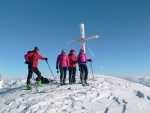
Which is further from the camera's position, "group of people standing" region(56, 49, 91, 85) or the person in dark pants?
the person in dark pants

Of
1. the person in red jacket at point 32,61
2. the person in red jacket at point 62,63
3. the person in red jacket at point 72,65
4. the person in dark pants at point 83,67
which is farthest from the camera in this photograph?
the person in red jacket at point 72,65

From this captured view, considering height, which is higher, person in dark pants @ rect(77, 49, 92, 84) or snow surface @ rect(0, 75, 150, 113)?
person in dark pants @ rect(77, 49, 92, 84)

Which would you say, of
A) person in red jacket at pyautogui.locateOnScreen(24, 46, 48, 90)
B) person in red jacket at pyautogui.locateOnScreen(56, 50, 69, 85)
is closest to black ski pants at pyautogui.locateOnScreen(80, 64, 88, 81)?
person in red jacket at pyautogui.locateOnScreen(56, 50, 69, 85)

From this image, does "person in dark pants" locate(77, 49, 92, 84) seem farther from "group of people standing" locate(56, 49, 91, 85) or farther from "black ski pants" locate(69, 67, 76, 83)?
"black ski pants" locate(69, 67, 76, 83)

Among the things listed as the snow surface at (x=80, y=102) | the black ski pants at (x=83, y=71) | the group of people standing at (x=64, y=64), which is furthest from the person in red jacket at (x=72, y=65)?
the snow surface at (x=80, y=102)

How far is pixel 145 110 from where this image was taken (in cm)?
900

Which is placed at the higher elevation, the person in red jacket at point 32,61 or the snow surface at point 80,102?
the person in red jacket at point 32,61

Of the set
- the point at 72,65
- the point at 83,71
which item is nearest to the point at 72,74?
the point at 72,65

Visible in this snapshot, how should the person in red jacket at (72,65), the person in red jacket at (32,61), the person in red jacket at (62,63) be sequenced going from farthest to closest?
the person in red jacket at (72,65)
the person in red jacket at (62,63)
the person in red jacket at (32,61)

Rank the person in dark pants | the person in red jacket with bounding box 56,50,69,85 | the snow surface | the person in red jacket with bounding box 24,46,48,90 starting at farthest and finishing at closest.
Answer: the person in dark pants → the person in red jacket with bounding box 56,50,69,85 → the person in red jacket with bounding box 24,46,48,90 → the snow surface

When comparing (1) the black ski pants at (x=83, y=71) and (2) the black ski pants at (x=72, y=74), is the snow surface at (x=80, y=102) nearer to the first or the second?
(1) the black ski pants at (x=83, y=71)

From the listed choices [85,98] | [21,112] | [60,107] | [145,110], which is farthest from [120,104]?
[21,112]

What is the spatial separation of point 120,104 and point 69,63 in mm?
6629

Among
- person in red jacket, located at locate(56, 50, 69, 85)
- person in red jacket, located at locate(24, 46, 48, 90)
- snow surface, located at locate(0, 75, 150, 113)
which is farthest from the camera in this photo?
person in red jacket, located at locate(56, 50, 69, 85)
